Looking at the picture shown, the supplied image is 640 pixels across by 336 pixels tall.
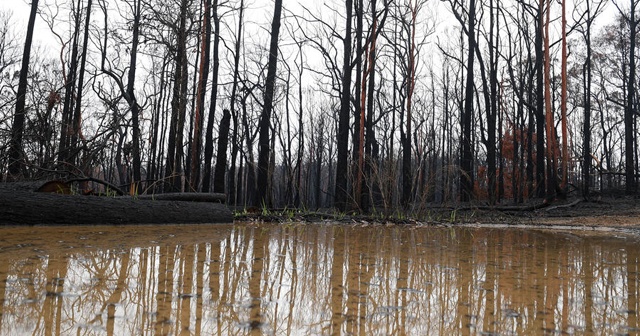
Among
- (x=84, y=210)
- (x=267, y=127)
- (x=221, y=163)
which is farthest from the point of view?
(x=221, y=163)

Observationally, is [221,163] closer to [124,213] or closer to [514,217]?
[124,213]

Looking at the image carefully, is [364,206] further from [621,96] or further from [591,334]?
[621,96]

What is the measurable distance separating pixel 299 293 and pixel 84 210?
166 inches

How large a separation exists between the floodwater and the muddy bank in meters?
1.98

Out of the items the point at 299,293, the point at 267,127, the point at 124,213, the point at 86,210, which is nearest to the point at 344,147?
the point at 267,127

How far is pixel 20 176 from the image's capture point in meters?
7.86

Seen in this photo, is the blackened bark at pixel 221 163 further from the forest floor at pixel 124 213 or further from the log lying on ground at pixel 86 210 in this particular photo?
the log lying on ground at pixel 86 210

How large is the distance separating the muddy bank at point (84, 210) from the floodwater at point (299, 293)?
6.51ft

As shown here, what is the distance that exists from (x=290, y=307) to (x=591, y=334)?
2.92 ft

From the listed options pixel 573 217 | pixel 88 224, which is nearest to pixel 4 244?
pixel 88 224

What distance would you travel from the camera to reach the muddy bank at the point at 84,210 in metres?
4.44

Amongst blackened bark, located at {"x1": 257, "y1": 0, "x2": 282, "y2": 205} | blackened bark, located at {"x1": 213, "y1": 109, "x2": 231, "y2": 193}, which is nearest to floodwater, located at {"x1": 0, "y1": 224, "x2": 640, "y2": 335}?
blackened bark, located at {"x1": 257, "y1": 0, "x2": 282, "y2": 205}

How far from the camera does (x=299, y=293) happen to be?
1611 mm

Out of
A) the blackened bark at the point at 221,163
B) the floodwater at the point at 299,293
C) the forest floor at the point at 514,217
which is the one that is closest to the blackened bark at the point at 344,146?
the forest floor at the point at 514,217
